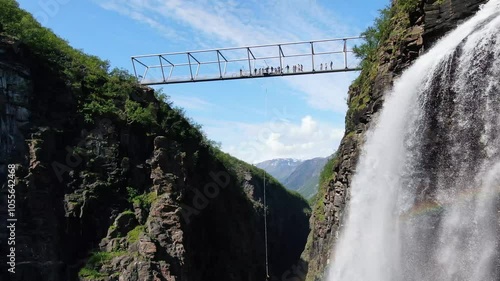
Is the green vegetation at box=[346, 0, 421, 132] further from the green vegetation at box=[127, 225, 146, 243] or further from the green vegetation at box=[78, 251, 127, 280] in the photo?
the green vegetation at box=[78, 251, 127, 280]

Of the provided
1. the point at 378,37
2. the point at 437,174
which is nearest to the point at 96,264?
the point at 437,174

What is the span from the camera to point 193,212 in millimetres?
35344

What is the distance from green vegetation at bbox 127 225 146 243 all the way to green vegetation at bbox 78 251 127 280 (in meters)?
1.00

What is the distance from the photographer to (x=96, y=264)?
95.8ft

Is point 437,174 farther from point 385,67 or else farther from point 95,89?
point 95,89

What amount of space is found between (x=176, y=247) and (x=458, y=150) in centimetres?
1950

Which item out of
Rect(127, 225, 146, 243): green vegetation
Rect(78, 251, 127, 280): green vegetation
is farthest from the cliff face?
Rect(78, 251, 127, 280): green vegetation

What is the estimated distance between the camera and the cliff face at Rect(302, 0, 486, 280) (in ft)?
68.6

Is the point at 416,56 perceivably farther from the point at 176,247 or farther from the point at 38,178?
the point at 38,178

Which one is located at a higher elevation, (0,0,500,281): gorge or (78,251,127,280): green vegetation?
(0,0,500,281): gorge

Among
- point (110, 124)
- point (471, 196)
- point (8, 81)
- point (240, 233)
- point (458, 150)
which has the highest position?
point (8, 81)

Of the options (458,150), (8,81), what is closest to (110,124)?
(8,81)

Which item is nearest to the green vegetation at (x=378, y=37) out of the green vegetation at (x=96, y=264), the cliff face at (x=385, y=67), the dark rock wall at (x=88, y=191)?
the cliff face at (x=385, y=67)

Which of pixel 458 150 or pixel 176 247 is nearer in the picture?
pixel 458 150
